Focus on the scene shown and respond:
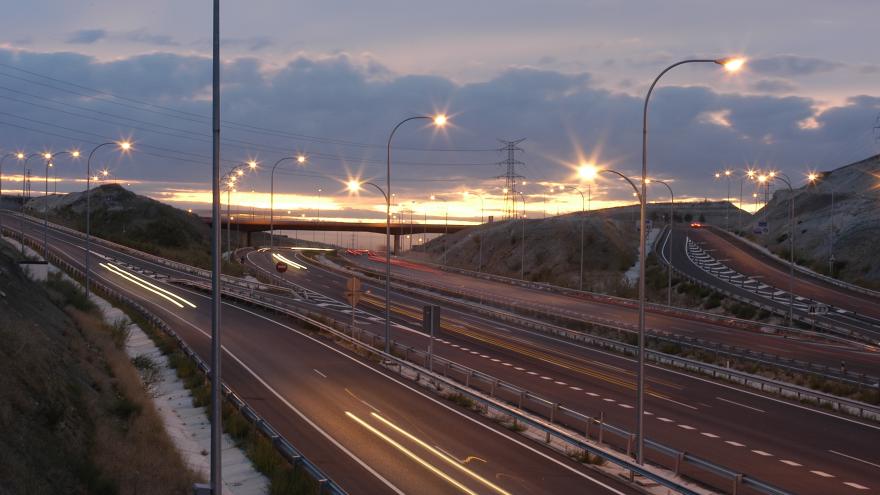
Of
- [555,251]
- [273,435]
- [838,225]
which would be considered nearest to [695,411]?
[273,435]

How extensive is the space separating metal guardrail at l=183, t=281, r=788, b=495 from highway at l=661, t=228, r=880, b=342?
27.1 metres

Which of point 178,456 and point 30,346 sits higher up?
point 30,346

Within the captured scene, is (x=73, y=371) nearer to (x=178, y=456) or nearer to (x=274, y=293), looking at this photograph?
(x=178, y=456)

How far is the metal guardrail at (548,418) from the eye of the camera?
709 inches

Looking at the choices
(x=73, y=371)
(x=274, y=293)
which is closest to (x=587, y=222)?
(x=274, y=293)

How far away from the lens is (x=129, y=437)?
19.9 metres

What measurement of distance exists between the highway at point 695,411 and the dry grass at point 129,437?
47.0 ft

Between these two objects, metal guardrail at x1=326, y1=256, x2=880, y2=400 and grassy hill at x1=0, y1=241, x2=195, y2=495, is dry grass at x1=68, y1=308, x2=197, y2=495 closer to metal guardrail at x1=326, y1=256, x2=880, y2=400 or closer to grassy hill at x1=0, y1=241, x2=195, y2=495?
grassy hill at x1=0, y1=241, x2=195, y2=495

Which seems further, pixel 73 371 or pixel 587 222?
pixel 587 222

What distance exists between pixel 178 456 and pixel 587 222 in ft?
Answer: 365

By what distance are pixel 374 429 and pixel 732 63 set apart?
14211 mm

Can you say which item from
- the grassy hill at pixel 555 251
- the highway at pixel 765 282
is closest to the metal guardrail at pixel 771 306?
the highway at pixel 765 282

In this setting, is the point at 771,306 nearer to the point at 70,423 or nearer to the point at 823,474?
the point at 823,474

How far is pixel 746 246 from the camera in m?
112
